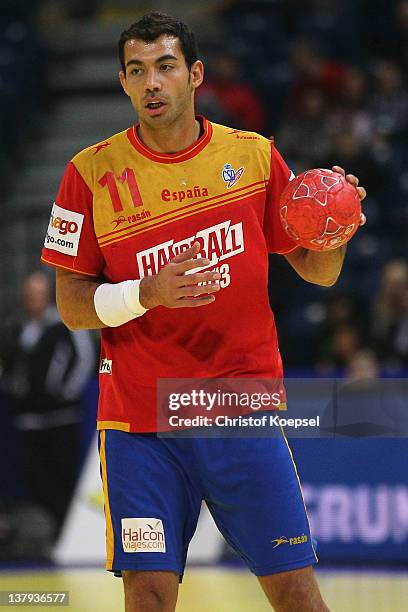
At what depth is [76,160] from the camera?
418 cm

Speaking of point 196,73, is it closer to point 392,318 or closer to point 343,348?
point 343,348

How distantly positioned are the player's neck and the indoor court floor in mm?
2744

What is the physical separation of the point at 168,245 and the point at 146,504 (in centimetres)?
90

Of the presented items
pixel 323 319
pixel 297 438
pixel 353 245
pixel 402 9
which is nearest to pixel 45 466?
pixel 323 319

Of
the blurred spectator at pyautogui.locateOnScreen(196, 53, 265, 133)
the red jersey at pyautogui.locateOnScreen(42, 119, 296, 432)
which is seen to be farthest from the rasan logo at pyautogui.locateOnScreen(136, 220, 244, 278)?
the blurred spectator at pyautogui.locateOnScreen(196, 53, 265, 133)

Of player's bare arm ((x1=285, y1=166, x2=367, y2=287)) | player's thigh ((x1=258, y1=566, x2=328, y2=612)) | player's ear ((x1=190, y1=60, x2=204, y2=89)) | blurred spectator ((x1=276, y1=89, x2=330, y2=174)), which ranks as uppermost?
blurred spectator ((x1=276, y1=89, x2=330, y2=174))

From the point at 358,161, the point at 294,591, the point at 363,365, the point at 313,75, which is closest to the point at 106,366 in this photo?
the point at 294,591

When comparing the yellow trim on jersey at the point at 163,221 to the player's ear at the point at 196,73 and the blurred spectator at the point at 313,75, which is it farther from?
the blurred spectator at the point at 313,75

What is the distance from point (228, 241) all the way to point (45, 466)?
5735 millimetres

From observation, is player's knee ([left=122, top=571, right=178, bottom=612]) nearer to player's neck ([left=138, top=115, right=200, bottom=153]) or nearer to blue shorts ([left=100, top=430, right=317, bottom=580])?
blue shorts ([left=100, top=430, right=317, bottom=580])

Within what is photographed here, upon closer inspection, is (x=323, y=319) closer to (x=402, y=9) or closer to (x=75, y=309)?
(x=402, y=9)

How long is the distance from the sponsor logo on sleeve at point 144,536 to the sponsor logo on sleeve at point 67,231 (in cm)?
98

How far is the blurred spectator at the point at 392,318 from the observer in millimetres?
9125

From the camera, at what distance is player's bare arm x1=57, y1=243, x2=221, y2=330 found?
3697mm
